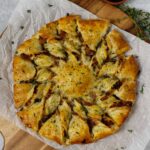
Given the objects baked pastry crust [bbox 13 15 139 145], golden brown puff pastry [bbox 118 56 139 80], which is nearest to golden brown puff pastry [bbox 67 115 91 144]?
baked pastry crust [bbox 13 15 139 145]

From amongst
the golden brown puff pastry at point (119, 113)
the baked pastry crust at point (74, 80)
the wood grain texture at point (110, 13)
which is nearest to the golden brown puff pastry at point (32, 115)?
the baked pastry crust at point (74, 80)

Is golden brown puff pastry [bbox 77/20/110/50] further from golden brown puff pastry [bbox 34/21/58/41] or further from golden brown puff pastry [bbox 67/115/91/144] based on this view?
golden brown puff pastry [bbox 67/115/91/144]

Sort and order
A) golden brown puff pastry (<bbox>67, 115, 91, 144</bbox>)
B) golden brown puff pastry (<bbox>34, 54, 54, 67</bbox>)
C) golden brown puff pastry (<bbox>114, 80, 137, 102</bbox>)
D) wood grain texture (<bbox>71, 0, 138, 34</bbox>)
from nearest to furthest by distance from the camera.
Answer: golden brown puff pastry (<bbox>67, 115, 91, 144</bbox>) → golden brown puff pastry (<bbox>114, 80, 137, 102</bbox>) → golden brown puff pastry (<bbox>34, 54, 54, 67</bbox>) → wood grain texture (<bbox>71, 0, 138, 34</bbox>)

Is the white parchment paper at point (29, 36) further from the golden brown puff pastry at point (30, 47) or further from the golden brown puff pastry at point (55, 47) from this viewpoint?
the golden brown puff pastry at point (55, 47)

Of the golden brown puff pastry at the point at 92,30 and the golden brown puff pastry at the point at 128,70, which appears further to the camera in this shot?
the golden brown puff pastry at the point at 92,30

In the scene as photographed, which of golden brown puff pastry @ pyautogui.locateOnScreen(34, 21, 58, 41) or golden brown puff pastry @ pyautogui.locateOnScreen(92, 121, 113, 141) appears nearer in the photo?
golden brown puff pastry @ pyautogui.locateOnScreen(92, 121, 113, 141)
